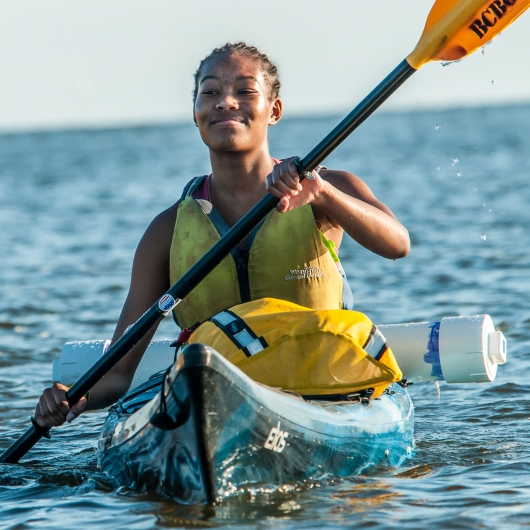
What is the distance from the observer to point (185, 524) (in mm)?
3436

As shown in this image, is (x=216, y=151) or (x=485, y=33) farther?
(x=216, y=151)

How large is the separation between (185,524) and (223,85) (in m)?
1.82

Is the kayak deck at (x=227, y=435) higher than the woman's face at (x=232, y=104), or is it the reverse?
the woman's face at (x=232, y=104)

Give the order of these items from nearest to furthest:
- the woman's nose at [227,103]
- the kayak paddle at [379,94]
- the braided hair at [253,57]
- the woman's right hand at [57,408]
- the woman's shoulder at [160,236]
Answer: the kayak paddle at [379,94]
the woman's right hand at [57,408]
the woman's nose at [227,103]
the braided hair at [253,57]
the woman's shoulder at [160,236]

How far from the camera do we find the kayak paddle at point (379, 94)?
3.74 meters

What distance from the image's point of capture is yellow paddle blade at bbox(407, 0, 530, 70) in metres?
3.81

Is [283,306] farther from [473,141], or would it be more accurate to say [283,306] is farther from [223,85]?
[473,141]

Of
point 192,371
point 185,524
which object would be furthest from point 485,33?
point 185,524

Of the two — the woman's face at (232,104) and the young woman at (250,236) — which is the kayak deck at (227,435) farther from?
the woman's face at (232,104)

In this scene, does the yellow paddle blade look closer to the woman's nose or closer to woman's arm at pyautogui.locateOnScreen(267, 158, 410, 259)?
woman's arm at pyautogui.locateOnScreen(267, 158, 410, 259)

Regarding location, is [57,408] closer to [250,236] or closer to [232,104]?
[250,236]

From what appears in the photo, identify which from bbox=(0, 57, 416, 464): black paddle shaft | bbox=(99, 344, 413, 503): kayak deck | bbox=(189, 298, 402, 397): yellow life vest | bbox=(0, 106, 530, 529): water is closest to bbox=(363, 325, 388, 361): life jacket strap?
bbox=(189, 298, 402, 397): yellow life vest

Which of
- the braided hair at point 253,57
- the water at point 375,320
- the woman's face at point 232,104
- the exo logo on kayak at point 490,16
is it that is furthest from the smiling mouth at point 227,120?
the water at point 375,320

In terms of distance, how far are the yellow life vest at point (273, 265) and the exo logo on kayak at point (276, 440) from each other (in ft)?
2.88
